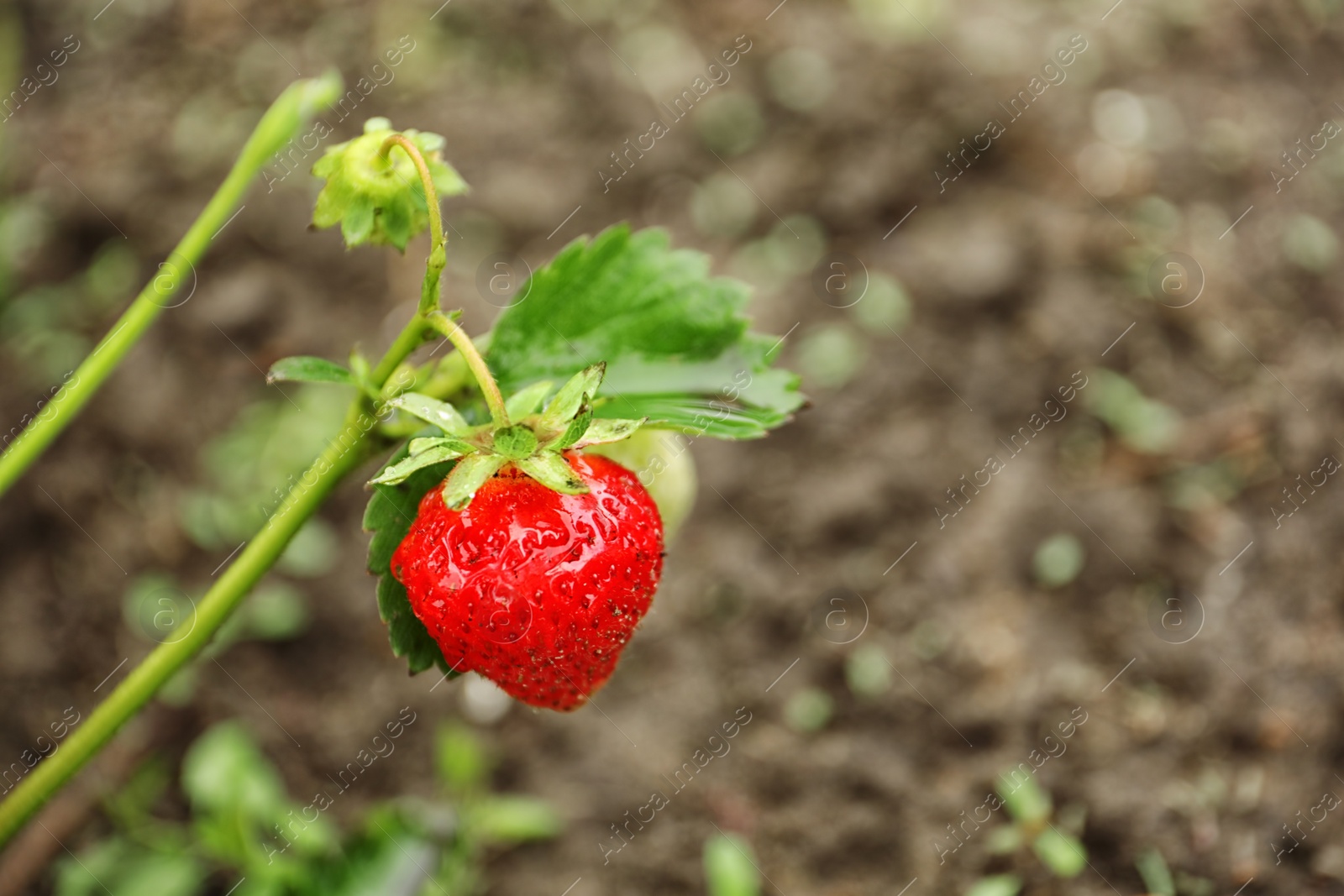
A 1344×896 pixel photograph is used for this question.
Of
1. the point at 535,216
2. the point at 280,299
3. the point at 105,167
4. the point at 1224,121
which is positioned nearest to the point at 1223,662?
the point at 1224,121

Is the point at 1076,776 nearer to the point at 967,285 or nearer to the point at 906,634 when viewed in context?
the point at 906,634

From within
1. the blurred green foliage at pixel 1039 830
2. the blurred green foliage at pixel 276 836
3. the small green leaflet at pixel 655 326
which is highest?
the small green leaflet at pixel 655 326

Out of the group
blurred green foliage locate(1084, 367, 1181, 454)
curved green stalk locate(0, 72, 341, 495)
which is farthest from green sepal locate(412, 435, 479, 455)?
blurred green foliage locate(1084, 367, 1181, 454)

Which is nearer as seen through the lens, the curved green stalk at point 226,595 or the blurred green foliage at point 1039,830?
the curved green stalk at point 226,595

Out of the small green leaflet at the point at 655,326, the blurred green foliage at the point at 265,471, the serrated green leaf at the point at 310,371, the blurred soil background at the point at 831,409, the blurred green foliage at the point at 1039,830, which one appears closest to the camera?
the serrated green leaf at the point at 310,371

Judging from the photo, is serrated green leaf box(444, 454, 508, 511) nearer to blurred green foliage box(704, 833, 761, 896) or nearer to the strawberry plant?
the strawberry plant

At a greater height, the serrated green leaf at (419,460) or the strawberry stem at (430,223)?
the strawberry stem at (430,223)

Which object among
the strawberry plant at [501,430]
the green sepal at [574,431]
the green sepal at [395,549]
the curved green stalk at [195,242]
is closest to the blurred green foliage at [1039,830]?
the strawberry plant at [501,430]

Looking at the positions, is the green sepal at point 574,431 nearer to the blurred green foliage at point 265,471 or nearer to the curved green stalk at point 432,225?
the curved green stalk at point 432,225
